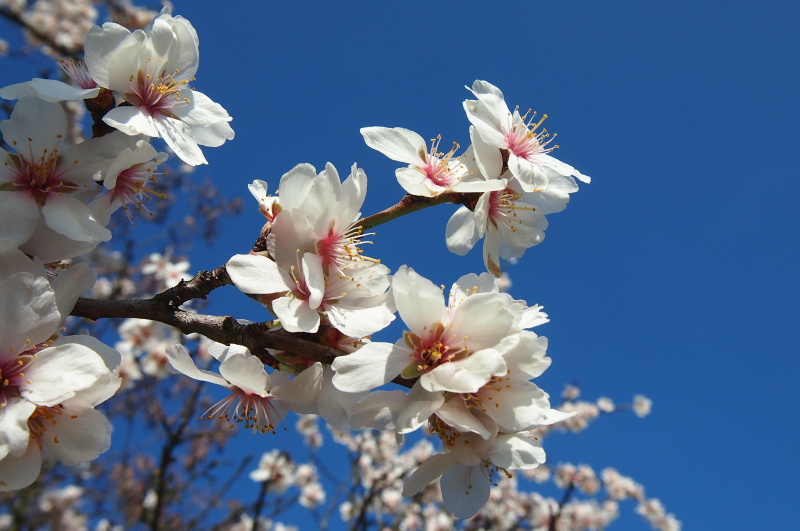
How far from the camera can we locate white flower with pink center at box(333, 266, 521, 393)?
1060 mm

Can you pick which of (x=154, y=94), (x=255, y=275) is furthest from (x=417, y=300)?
(x=154, y=94)

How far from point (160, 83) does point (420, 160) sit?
65 cm

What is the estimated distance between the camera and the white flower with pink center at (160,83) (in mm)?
1254

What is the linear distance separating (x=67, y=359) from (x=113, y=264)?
826cm

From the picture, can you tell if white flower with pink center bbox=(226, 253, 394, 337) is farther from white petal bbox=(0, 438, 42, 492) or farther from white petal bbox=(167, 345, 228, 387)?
white petal bbox=(0, 438, 42, 492)

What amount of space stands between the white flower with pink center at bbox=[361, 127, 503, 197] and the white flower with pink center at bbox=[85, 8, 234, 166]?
0.38 m

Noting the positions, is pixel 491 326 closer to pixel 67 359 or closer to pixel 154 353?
pixel 67 359

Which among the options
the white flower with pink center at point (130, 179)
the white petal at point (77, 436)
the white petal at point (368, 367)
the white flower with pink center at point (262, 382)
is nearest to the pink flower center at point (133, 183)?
the white flower with pink center at point (130, 179)

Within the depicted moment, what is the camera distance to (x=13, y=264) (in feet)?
3.54

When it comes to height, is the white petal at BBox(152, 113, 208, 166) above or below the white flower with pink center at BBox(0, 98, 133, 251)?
above

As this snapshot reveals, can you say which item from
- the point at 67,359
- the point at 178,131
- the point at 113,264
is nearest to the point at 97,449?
the point at 67,359

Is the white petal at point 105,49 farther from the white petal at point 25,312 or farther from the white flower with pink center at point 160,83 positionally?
the white petal at point 25,312

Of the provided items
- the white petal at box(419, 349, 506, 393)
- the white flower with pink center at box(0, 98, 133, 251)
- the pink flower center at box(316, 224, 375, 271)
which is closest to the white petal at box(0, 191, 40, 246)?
the white flower with pink center at box(0, 98, 133, 251)

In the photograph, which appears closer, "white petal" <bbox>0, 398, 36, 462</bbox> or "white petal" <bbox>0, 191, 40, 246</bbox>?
"white petal" <bbox>0, 398, 36, 462</bbox>
